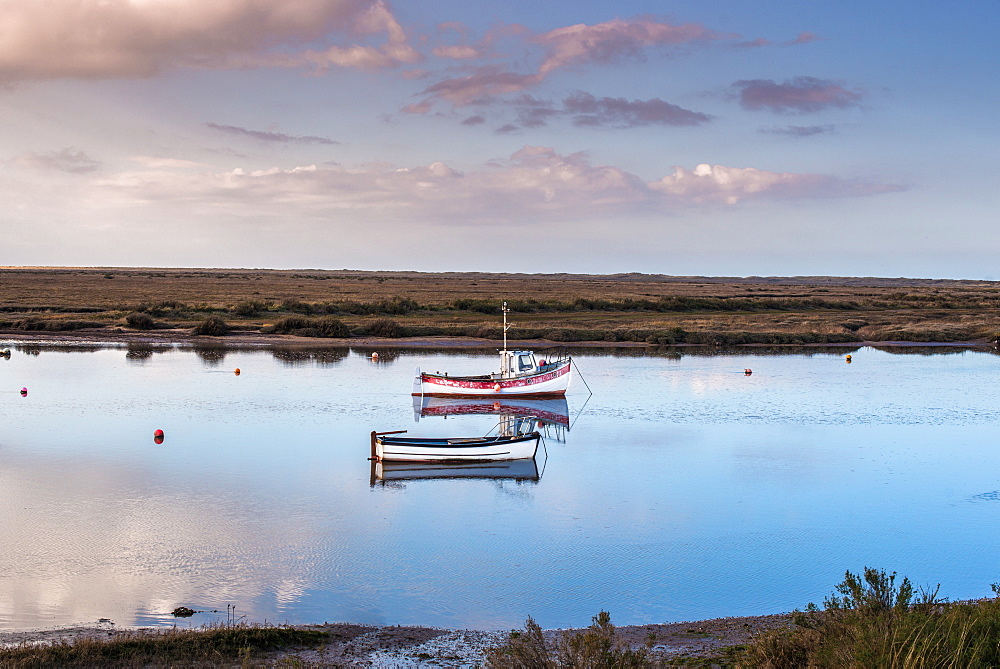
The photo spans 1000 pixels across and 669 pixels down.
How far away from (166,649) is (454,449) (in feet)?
35.3

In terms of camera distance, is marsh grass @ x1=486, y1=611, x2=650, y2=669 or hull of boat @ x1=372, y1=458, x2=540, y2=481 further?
hull of boat @ x1=372, y1=458, x2=540, y2=481

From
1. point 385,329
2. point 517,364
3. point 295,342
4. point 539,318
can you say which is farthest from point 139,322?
point 517,364

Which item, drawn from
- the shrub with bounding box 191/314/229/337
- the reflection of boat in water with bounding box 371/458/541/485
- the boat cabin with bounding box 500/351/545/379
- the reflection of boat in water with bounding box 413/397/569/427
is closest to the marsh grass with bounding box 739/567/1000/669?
the reflection of boat in water with bounding box 371/458/541/485

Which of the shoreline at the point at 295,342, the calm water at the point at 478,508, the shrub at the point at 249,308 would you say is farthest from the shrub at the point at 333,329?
the calm water at the point at 478,508

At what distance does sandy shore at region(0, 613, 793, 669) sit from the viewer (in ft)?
29.3

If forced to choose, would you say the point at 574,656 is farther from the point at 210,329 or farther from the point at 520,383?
the point at 210,329

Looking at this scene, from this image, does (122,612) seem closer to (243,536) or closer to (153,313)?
(243,536)

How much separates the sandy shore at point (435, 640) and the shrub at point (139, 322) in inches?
1715

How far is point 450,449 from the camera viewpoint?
19156mm

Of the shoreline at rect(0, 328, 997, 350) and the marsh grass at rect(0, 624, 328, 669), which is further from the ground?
the shoreline at rect(0, 328, 997, 350)

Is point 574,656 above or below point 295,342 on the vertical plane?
below

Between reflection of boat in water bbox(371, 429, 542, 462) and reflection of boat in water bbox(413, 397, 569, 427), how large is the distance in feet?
18.4

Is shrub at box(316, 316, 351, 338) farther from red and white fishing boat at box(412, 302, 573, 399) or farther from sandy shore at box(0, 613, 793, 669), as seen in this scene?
sandy shore at box(0, 613, 793, 669)

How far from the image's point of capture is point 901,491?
1716 centimetres
